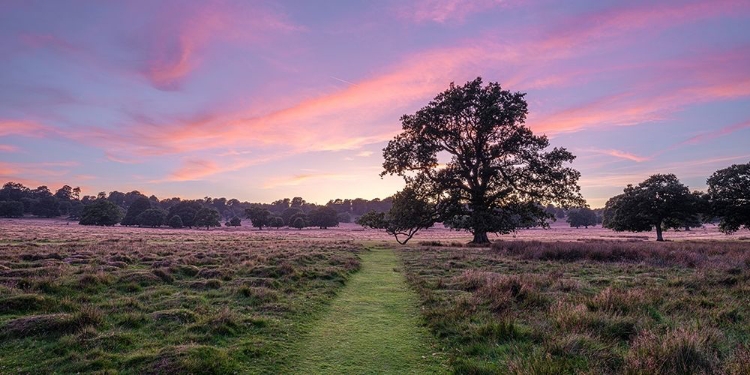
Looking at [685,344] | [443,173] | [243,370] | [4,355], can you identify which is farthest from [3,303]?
[443,173]

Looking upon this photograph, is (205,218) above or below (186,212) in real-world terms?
below

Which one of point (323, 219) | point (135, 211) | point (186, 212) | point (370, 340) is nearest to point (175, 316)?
point (370, 340)

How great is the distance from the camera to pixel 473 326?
331 inches

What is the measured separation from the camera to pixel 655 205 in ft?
145

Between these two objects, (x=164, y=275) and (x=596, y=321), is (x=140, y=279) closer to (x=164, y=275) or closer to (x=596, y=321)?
(x=164, y=275)

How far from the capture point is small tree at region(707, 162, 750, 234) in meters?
38.7

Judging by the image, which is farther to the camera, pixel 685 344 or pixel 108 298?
pixel 108 298

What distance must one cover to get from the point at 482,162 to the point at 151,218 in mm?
121593

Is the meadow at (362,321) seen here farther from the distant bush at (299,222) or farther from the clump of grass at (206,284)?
the distant bush at (299,222)

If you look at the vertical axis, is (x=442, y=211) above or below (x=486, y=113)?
below

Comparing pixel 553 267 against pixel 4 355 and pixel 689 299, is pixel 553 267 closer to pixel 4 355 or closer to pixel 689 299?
pixel 689 299

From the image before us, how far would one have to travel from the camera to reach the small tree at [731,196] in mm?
38719

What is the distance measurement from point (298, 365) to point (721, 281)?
15.9m

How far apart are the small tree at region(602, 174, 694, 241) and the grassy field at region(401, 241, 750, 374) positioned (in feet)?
105
